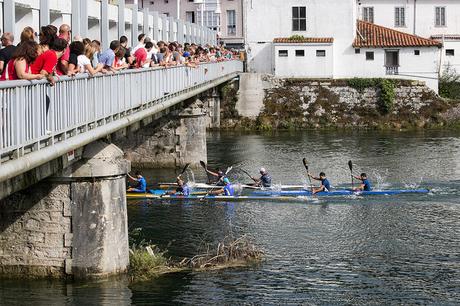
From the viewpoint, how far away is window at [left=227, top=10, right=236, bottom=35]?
80.9 metres

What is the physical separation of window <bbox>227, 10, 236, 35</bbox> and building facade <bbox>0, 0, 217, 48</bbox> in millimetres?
25277

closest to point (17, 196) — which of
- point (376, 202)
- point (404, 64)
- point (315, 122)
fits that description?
point (376, 202)

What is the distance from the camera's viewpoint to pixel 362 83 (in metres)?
62.9

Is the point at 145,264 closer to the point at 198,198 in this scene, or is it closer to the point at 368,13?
the point at 198,198

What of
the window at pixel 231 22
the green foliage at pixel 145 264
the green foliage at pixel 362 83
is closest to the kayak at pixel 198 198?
the green foliage at pixel 145 264

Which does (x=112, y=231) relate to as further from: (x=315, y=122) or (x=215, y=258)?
(x=315, y=122)

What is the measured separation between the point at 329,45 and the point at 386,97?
21.7 ft

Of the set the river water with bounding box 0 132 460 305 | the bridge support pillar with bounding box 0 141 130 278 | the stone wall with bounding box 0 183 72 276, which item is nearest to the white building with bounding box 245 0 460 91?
the river water with bounding box 0 132 460 305

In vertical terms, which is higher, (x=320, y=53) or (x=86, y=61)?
(x=320, y=53)

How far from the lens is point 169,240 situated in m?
25.1

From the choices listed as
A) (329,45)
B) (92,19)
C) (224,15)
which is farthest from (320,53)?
(92,19)

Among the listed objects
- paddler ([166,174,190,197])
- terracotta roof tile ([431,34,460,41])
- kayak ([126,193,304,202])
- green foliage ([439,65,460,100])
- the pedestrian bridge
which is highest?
terracotta roof tile ([431,34,460,41])

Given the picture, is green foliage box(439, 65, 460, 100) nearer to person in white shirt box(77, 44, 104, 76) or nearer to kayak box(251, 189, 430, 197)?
kayak box(251, 189, 430, 197)

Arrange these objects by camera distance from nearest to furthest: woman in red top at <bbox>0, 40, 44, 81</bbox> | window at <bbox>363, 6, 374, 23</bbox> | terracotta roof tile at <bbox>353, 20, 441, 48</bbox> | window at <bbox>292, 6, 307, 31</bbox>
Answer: woman in red top at <bbox>0, 40, 44, 81</bbox>
terracotta roof tile at <bbox>353, 20, 441, 48</bbox>
window at <bbox>292, 6, 307, 31</bbox>
window at <bbox>363, 6, 374, 23</bbox>
